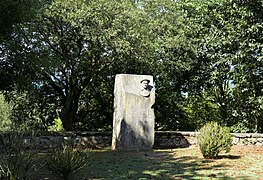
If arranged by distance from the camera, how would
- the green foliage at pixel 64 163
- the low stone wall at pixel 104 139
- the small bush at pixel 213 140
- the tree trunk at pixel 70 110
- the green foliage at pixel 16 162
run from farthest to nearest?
the tree trunk at pixel 70 110
the low stone wall at pixel 104 139
the small bush at pixel 213 140
the green foliage at pixel 64 163
the green foliage at pixel 16 162

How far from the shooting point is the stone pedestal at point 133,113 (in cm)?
1003

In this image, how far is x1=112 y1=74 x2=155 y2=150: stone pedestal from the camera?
10.0 m

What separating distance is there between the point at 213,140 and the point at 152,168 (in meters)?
2.01

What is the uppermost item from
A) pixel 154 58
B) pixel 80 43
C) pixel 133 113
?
pixel 80 43

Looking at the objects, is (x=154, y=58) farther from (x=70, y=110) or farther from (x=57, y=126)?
(x=57, y=126)

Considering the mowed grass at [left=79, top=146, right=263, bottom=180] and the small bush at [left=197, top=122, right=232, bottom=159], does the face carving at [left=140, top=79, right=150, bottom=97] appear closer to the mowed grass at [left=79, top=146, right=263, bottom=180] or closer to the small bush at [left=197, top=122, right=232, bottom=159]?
the mowed grass at [left=79, top=146, right=263, bottom=180]

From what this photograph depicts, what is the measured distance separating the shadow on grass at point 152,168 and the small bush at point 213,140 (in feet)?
0.93

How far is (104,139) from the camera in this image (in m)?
11.6

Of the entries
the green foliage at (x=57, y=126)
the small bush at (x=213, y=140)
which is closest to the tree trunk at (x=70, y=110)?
the green foliage at (x=57, y=126)

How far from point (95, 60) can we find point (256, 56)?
6316 millimetres

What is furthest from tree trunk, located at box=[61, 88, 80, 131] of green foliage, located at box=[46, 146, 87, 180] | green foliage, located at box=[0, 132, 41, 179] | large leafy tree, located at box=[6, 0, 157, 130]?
green foliage, located at box=[0, 132, 41, 179]

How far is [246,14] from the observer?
1240 centimetres

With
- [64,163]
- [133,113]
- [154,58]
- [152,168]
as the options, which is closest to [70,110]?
[154,58]

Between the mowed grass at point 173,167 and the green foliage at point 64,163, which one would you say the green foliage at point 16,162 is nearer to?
the green foliage at point 64,163
